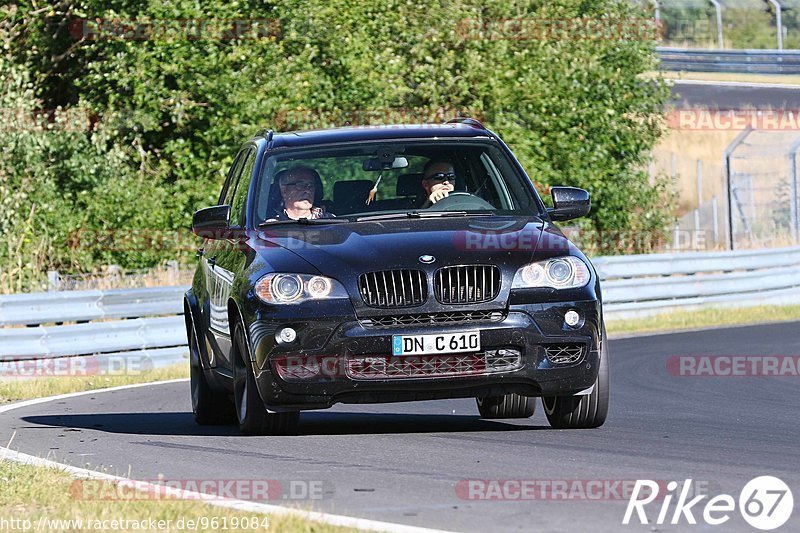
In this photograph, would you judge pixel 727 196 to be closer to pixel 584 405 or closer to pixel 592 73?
pixel 592 73

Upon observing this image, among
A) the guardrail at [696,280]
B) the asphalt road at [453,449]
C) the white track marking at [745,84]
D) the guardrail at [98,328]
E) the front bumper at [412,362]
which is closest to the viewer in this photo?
the asphalt road at [453,449]

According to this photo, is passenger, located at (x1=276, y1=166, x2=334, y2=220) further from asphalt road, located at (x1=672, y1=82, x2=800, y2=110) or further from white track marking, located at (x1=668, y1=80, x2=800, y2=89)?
white track marking, located at (x1=668, y1=80, x2=800, y2=89)

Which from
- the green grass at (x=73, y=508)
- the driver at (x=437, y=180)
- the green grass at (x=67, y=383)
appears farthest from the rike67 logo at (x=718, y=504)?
the green grass at (x=67, y=383)

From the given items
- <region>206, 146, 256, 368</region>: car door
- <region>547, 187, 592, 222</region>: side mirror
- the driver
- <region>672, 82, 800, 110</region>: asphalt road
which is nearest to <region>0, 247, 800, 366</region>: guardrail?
<region>206, 146, 256, 368</region>: car door

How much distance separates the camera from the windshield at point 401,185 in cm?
950

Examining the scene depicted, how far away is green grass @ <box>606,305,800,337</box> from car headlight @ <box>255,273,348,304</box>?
12.7m

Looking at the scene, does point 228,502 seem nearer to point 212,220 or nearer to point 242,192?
point 212,220

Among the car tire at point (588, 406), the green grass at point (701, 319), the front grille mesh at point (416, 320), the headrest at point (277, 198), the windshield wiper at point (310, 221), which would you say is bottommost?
the green grass at point (701, 319)

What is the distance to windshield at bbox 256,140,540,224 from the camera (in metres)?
9.50

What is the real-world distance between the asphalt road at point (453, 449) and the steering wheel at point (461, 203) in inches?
51.1

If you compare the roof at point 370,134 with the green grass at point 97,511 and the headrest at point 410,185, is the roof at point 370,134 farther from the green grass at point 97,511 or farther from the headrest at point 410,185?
the green grass at point 97,511

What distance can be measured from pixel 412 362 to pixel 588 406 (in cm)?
117

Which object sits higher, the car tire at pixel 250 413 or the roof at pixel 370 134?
the roof at pixel 370 134

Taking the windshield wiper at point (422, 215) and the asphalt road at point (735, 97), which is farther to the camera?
the asphalt road at point (735, 97)
